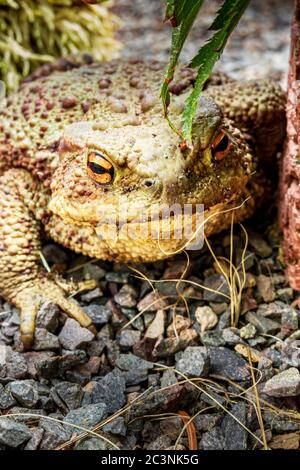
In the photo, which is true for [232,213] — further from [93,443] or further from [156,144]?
[93,443]

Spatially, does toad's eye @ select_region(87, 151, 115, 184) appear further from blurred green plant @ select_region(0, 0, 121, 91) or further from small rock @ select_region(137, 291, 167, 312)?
blurred green plant @ select_region(0, 0, 121, 91)

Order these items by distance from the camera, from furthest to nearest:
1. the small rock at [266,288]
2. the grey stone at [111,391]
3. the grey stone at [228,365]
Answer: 1. the small rock at [266,288]
2. the grey stone at [228,365]
3. the grey stone at [111,391]

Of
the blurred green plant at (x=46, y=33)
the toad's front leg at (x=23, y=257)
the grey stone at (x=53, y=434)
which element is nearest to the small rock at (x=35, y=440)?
the grey stone at (x=53, y=434)

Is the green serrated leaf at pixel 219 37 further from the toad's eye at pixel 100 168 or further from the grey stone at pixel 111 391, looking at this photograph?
the grey stone at pixel 111 391

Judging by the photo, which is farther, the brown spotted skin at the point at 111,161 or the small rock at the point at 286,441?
the brown spotted skin at the point at 111,161

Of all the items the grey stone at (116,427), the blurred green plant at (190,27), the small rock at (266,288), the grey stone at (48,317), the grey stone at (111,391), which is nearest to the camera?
the blurred green plant at (190,27)

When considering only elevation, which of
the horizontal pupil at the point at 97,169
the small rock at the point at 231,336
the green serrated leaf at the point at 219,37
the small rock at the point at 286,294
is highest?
the green serrated leaf at the point at 219,37

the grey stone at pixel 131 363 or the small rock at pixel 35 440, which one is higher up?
the grey stone at pixel 131 363

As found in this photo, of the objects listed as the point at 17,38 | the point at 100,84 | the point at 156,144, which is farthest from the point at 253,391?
the point at 17,38
